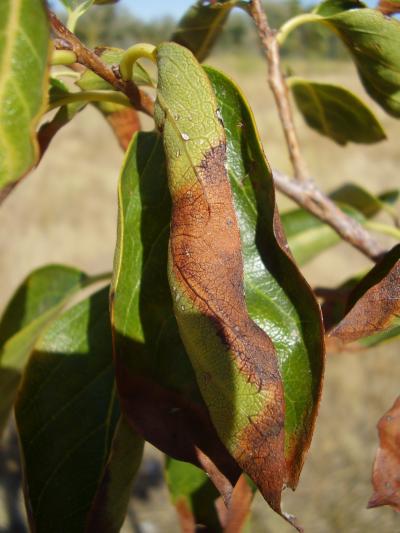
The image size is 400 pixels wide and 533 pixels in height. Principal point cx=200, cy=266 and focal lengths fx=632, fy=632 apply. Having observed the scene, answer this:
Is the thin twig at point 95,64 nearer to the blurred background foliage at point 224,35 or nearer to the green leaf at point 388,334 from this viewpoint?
the green leaf at point 388,334

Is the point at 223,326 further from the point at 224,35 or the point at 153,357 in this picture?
the point at 224,35

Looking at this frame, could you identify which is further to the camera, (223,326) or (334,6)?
(334,6)

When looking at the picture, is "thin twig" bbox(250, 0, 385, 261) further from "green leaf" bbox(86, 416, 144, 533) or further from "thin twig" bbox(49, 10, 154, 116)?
"green leaf" bbox(86, 416, 144, 533)

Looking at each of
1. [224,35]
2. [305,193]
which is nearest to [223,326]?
[305,193]

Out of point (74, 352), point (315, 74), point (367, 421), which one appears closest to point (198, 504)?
point (74, 352)

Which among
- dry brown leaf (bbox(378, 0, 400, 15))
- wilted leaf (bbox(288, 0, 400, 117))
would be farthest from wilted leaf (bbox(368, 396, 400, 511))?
dry brown leaf (bbox(378, 0, 400, 15))
